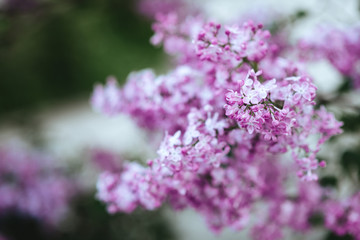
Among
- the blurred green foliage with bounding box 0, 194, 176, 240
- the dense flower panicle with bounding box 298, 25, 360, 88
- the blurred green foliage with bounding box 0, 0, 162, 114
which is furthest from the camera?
→ the blurred green foliage with bounding box 0, 0, 162, 114

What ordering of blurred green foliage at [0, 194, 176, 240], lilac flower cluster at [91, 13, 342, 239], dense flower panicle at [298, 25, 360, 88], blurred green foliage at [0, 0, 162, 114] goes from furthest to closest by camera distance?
blurred green foliage at [0, 0, 162, 114] → blurred green foliage at [0, 194, 176, 240] → dense flower panicle at [298, 25, 360, 88] → lilac flower cluster at [91, 13, 342, 239]

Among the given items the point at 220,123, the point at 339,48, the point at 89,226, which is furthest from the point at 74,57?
the point at 220,123

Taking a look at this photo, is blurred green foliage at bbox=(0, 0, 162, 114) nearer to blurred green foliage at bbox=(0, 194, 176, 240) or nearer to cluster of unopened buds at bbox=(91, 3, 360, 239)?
blurred green foliage at bbox=(0, 194, 176, 240)

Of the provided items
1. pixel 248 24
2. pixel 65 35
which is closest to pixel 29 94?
pixel 65 35

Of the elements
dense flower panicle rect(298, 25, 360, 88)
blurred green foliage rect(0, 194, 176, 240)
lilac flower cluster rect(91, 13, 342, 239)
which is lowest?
lilac flower cluster rect(91, 13, 342, 239)

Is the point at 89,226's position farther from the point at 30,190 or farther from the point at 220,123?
the point at 220,123

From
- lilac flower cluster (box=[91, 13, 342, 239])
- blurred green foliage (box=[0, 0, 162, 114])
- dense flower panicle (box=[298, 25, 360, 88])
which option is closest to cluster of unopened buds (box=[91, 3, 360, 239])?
lilac flower cluster (box=[91, 13, 342, 239])

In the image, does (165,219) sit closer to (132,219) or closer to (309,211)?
(132,219)

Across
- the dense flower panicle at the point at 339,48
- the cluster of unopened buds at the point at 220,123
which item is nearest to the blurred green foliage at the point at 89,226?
the cluster of unopened buds at the point at 220,123
